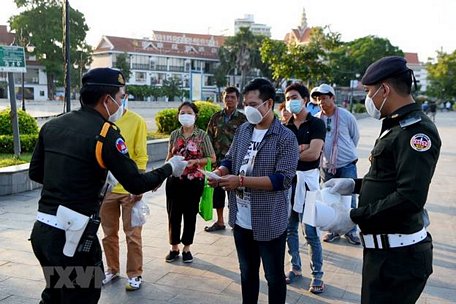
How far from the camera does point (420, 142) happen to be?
205cm

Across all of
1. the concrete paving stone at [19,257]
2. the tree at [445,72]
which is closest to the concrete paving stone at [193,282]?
the concrete paving stone at [19,257]

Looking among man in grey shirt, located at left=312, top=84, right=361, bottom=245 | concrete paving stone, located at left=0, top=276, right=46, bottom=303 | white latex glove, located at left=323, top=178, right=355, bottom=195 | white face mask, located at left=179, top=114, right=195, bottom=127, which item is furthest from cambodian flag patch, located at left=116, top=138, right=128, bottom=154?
man in grey shirt, located at left=312, top=84, right=361, bottom=245

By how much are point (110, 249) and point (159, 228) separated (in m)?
1.81

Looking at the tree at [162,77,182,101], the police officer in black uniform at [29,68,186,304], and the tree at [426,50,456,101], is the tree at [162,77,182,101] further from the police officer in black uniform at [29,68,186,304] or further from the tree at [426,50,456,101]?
the police officer in black uniform at [29,68,186,304]

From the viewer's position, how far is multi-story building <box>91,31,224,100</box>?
64.6 meters

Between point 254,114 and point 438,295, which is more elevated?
point 254,114

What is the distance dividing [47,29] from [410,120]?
5644cm

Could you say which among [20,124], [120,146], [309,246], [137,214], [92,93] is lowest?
[309,246]

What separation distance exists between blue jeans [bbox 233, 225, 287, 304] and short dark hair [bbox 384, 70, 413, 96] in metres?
1.29

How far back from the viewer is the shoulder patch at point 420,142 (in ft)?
6.70

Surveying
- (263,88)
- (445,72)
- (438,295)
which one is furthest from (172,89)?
(263,88)

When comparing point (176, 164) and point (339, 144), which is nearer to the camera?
point (176, 164)

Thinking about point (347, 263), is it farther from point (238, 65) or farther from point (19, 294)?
point (238, 65)

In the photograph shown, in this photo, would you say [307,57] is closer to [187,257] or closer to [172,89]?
[187,257]
